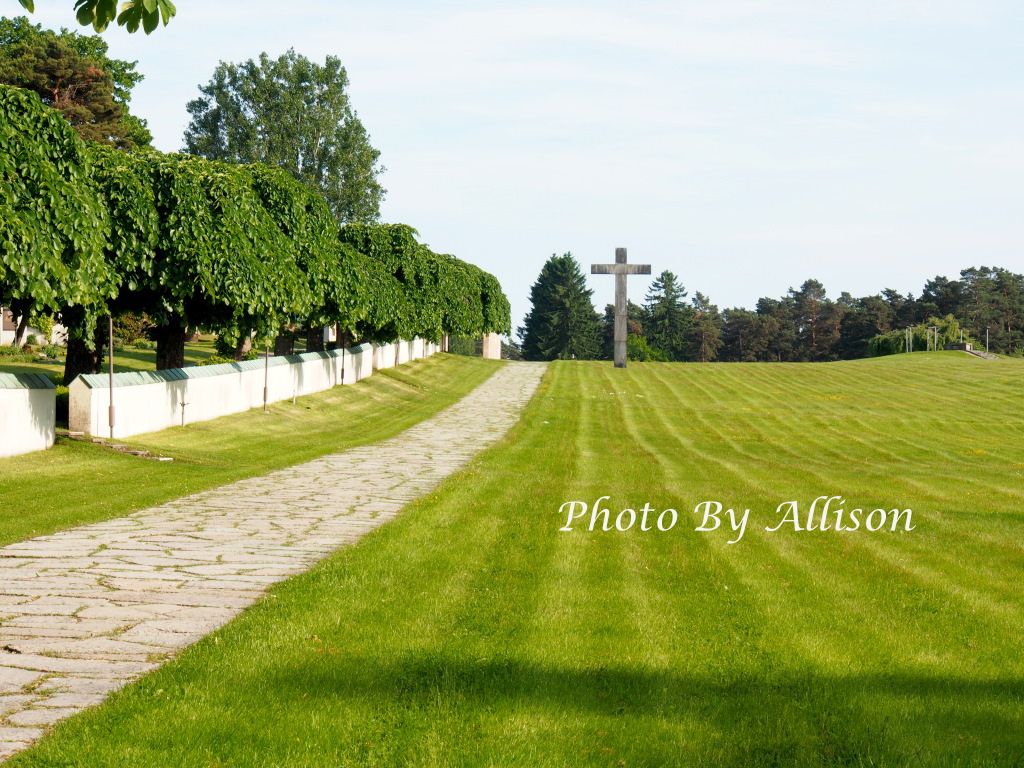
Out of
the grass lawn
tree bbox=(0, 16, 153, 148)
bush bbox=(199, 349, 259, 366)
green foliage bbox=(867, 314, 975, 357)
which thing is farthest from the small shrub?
green foliage bbox=(867, 314, 975, 357)

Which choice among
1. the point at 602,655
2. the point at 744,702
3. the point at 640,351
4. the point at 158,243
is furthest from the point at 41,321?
the point at 640,351

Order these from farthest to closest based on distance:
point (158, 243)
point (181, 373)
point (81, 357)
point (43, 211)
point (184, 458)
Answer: point (181, 373)
point (81, 357)
point (158, 243)
point (184, 458)
point (43, 211)

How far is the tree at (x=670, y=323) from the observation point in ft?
401

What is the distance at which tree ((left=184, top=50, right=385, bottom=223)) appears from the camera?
2232 inches

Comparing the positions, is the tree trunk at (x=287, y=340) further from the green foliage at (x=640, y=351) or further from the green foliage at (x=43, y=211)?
the green foliage at (x=640, y=351)

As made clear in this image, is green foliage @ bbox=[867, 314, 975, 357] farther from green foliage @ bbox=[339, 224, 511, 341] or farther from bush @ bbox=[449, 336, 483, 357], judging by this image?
bush @ bbox=[449, 336, 483, 357]

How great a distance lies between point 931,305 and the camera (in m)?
110

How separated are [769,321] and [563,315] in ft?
96.9

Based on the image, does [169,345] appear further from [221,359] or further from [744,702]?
[744,702]

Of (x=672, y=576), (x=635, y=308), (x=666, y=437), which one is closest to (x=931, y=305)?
(x=635, y=308)

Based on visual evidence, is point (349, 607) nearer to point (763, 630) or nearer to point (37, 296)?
point (763, 630)

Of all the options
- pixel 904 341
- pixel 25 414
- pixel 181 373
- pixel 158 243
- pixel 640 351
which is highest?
pixel 158 243

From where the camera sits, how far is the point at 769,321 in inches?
4904

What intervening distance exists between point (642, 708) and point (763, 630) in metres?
1.95
